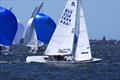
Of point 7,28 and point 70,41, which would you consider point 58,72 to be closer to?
point 70,41

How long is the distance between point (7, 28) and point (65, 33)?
15.8 meters

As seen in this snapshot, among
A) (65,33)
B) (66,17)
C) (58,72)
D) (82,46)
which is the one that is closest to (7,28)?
(65,33)

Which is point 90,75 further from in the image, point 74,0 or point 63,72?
point 74,0

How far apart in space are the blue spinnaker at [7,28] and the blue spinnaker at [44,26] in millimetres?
21837

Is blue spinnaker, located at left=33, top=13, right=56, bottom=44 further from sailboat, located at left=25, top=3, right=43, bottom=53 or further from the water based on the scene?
the water

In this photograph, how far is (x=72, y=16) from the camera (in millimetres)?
68250

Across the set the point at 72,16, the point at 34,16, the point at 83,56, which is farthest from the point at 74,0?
the point at 34,16

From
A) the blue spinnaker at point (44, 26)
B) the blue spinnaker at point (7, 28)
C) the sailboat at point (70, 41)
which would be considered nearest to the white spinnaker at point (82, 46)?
the sailboat at point (70, 41)

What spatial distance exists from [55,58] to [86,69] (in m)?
5.18

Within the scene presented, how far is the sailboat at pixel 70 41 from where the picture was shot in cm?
6688

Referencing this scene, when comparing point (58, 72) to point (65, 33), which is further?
point (65, 33)

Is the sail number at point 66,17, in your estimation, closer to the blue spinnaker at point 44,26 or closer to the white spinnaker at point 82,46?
the white spinnaker at point 82,46

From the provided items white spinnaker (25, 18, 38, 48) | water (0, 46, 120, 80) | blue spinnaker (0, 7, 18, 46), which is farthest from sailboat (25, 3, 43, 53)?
water (0, 46, 120, 80)

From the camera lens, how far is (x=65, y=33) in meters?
69.3
